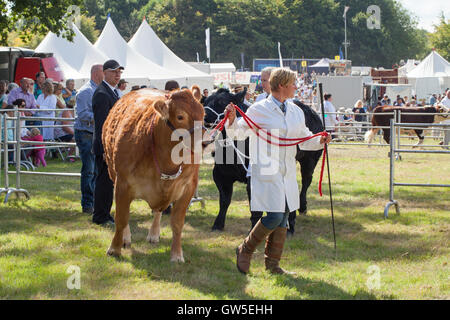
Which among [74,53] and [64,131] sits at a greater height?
[74,53]

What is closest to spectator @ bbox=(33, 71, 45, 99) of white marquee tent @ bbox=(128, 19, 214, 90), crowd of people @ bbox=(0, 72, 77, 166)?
crowd of people @ bbox=(0, 72, 77, 166)

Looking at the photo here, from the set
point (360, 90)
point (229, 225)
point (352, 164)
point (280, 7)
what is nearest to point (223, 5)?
point (280, 7)

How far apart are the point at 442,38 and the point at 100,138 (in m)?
73.4

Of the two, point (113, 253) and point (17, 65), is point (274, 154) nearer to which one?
point (113, 253)

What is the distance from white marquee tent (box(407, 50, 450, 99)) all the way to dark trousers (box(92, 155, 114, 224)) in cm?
3668

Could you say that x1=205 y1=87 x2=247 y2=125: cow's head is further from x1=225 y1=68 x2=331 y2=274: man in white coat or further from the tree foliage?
the tree foliage

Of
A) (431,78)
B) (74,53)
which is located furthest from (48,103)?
(431,78)

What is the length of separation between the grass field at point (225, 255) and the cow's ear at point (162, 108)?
5.19ft

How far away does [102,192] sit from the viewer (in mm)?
7500

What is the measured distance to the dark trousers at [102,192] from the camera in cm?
743

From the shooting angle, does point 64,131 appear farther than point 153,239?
Yes

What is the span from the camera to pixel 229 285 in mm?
5250

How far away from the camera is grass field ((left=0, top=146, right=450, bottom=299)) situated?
5055 millimetres

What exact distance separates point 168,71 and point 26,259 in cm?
2114
